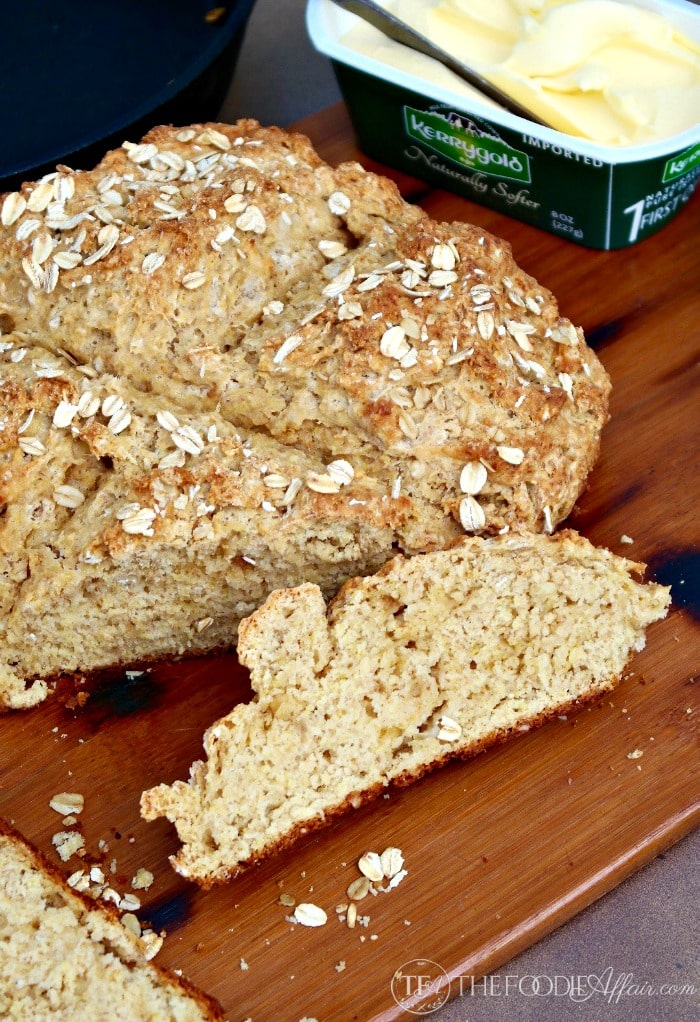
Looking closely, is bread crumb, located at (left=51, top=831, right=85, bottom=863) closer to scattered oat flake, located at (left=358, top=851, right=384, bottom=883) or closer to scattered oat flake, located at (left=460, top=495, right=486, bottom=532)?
scattered oat flake, located at (left=358, top=851, right=384, bottom=883)

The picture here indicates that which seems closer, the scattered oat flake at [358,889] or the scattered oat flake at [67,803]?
the scattered oat flake at [358,889]

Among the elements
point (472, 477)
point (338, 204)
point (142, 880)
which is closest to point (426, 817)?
point (142, 880)

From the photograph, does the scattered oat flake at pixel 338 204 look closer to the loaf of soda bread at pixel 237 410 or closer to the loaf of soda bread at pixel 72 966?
the loaf of soda bread at pixel 237 410

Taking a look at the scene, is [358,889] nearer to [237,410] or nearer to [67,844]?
[67,844]

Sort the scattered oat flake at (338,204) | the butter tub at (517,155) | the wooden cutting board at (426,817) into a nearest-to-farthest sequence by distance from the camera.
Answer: the wooden cutting board at (426,817), the scattered oat flake at (338,204), the butter tub at (517,155)

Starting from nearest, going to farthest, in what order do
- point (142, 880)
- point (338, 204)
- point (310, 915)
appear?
point (310, 915) < point (142, 880) < point (338, 204)

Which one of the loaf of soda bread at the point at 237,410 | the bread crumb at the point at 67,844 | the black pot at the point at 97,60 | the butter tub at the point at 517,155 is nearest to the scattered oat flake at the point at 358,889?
the bread crumb at the point at 67,844
